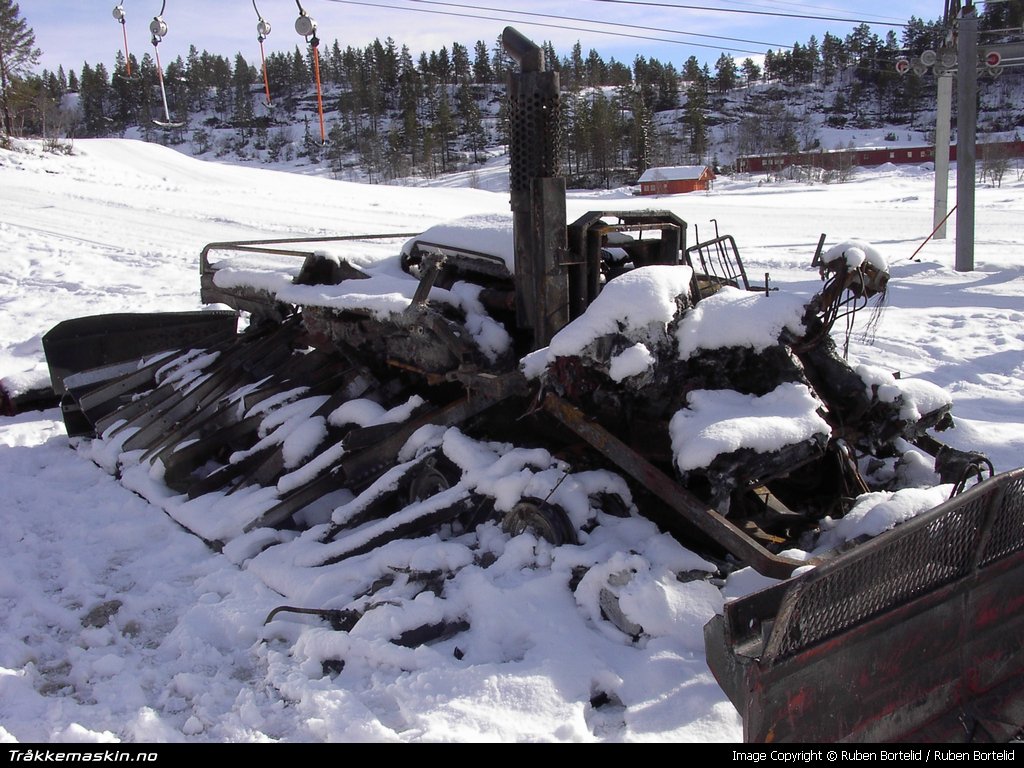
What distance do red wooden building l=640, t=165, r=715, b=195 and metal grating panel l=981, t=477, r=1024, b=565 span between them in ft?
124

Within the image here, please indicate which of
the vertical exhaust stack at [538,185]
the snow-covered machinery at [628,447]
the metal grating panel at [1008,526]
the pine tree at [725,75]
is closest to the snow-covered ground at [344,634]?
the snow-covered machinery at [628,447]

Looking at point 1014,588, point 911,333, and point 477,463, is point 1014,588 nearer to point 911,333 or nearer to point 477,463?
point 477,463

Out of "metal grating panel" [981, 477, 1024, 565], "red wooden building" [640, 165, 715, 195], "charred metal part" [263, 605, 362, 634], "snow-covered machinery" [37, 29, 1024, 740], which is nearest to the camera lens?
"snow-covered machinery" [37, 29, 1024, 740]

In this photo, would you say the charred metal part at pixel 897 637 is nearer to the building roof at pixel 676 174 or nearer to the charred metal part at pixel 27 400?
the charred metal part at pixel 27 400

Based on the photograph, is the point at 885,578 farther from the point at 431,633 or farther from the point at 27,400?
the point at 27,400

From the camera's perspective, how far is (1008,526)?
3.02 metres

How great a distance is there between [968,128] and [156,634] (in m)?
13.5

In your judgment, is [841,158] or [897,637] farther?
[841,158]

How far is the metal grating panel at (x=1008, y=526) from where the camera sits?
294 cm

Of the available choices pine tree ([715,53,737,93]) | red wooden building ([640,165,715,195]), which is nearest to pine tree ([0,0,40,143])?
red wooden building ([640,165,715,195])

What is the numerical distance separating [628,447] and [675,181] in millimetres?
37783

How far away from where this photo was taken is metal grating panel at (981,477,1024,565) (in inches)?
116

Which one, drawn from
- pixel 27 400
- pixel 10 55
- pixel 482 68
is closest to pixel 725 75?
pixel 482 68

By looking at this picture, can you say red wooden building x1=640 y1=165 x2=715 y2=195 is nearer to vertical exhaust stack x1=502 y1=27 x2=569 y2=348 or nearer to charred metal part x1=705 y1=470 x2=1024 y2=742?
vertical exhaust stack x1=502 y1=27 x2=569 y2=348
